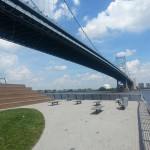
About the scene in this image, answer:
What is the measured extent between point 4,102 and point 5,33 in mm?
9456

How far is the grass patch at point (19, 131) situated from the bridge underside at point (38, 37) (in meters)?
10.6

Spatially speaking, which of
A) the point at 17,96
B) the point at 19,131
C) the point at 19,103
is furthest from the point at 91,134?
the point at 17,96

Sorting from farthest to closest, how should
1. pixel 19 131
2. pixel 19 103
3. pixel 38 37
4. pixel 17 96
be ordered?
pixel 38 37
pixel 17 96
pixel 19 103
pixel 19 131

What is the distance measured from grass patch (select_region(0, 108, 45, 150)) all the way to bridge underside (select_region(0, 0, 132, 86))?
34.7 ft

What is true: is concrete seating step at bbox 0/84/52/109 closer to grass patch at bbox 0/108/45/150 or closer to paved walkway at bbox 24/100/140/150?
grass patch at bbox 0/108/45/150

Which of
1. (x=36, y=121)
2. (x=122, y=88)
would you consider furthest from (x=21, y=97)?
(x=122, y=88)

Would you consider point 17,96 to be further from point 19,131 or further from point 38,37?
point 19,131

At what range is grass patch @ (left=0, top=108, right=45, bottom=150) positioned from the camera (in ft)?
33.8

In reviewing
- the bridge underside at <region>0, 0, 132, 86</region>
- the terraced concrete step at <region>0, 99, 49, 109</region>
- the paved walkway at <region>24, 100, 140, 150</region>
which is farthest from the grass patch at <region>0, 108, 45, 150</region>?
the bridge underside at <region>0, 0, 132, 86</region>

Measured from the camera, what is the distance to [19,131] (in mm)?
12125

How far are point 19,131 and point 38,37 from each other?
20.4 metres

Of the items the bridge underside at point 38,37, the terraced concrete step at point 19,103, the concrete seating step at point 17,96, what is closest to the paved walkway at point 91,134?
the terraced concrete step at point 19,103

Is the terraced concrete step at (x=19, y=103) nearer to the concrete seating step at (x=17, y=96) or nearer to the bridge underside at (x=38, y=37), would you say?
the concrete seating step at (x=17, y=96)

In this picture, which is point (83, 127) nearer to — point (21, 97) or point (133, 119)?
point (133, 119)
